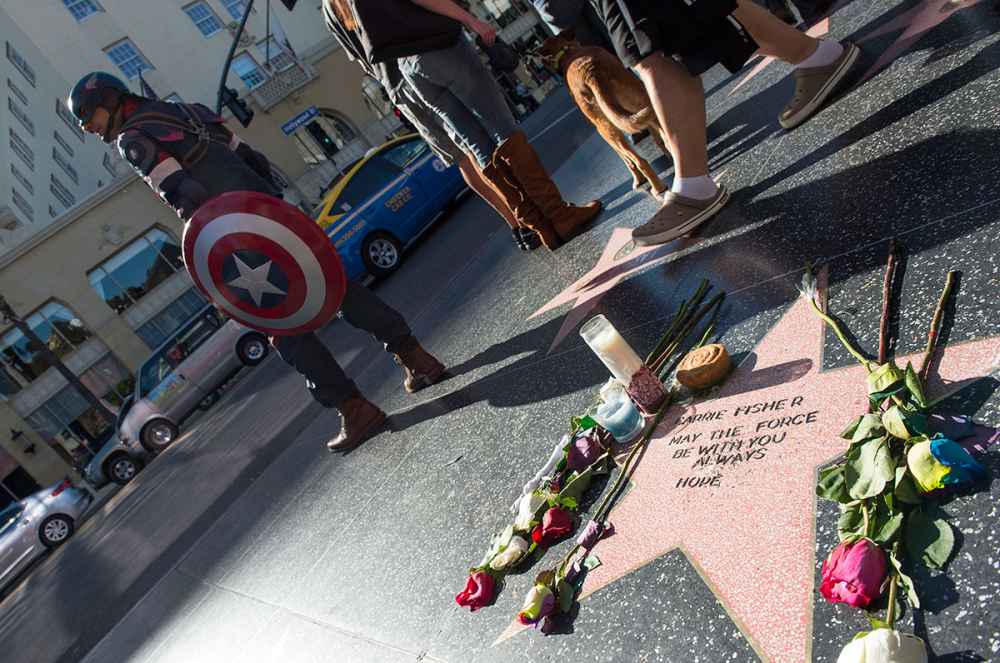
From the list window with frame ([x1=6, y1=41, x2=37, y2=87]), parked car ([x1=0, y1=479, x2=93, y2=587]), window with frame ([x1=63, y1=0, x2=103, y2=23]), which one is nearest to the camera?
parked car ([x1=0, y1=479, x2=93, y2=587])

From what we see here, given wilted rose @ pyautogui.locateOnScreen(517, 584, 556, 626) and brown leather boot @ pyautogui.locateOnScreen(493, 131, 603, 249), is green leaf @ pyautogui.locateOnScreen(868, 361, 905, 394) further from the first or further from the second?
brown leather boot @ pyautogui.locateOnScreen(493, 131, 603, 249)

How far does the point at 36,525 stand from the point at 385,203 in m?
6.29

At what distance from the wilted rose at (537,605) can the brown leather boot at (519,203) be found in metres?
2.45

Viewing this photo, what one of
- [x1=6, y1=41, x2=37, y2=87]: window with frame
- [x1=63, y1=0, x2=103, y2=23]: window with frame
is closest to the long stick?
[x1=63, y1=0, x2=103, y2=23]: window with frame

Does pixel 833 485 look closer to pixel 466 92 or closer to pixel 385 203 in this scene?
pixel 466 92

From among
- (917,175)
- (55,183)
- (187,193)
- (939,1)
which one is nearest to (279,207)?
(187,193)

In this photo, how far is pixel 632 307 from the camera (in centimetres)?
250

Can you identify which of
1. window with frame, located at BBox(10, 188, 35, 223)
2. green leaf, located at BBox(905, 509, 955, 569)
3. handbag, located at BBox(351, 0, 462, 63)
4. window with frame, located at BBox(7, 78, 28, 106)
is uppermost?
window with frame, located at BBox(7, 78, 28, 106)

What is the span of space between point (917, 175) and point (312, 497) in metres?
2.63

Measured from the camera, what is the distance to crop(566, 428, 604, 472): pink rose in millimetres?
1844

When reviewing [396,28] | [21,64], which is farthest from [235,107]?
[396,28]

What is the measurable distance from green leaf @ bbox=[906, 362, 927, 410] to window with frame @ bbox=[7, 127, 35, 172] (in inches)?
1208

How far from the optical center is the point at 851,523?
1.16 meters

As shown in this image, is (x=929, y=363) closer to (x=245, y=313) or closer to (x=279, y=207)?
(x=279, y=207)
